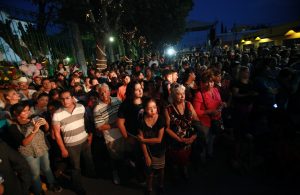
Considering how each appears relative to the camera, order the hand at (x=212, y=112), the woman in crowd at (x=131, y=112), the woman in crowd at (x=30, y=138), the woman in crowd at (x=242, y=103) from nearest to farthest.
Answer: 1. the woman in crowd at (x=30, y=138)
2. the woman in crowd at (x=131, y=112)
3. the hand at (x=212, y=112)
4. the woman in crowd at (x=242, y=103)

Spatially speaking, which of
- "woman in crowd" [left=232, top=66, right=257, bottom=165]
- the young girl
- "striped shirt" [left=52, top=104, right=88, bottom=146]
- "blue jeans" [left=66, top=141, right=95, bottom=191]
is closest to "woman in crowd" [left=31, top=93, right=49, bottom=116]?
"striped shirt" [left=52, top=104, right=88, bottom=146]

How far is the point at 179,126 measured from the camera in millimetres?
3863

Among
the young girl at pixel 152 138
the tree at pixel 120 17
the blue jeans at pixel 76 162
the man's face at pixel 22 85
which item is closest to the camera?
the young girl at pixel 152 138

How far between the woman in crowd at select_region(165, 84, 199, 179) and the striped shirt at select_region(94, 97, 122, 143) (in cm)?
105

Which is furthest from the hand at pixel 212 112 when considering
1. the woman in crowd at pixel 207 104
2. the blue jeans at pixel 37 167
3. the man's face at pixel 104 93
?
the blue jeans at pixel 37 167

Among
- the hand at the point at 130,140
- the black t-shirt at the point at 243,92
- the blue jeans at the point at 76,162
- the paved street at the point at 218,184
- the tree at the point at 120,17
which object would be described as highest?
the tree at the point at 120,17

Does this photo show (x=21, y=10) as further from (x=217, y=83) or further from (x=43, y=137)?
(x=217, y=83)

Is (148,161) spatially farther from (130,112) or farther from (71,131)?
(71,131)

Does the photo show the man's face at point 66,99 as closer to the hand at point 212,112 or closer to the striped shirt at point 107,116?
the striped shirt at point 107,116

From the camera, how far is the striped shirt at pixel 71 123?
12.2ft

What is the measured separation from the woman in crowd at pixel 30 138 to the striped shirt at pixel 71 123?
26 centimetres

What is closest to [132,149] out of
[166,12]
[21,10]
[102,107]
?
[102,107]

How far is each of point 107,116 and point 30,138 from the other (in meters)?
1.34

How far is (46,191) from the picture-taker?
4.22 meters
